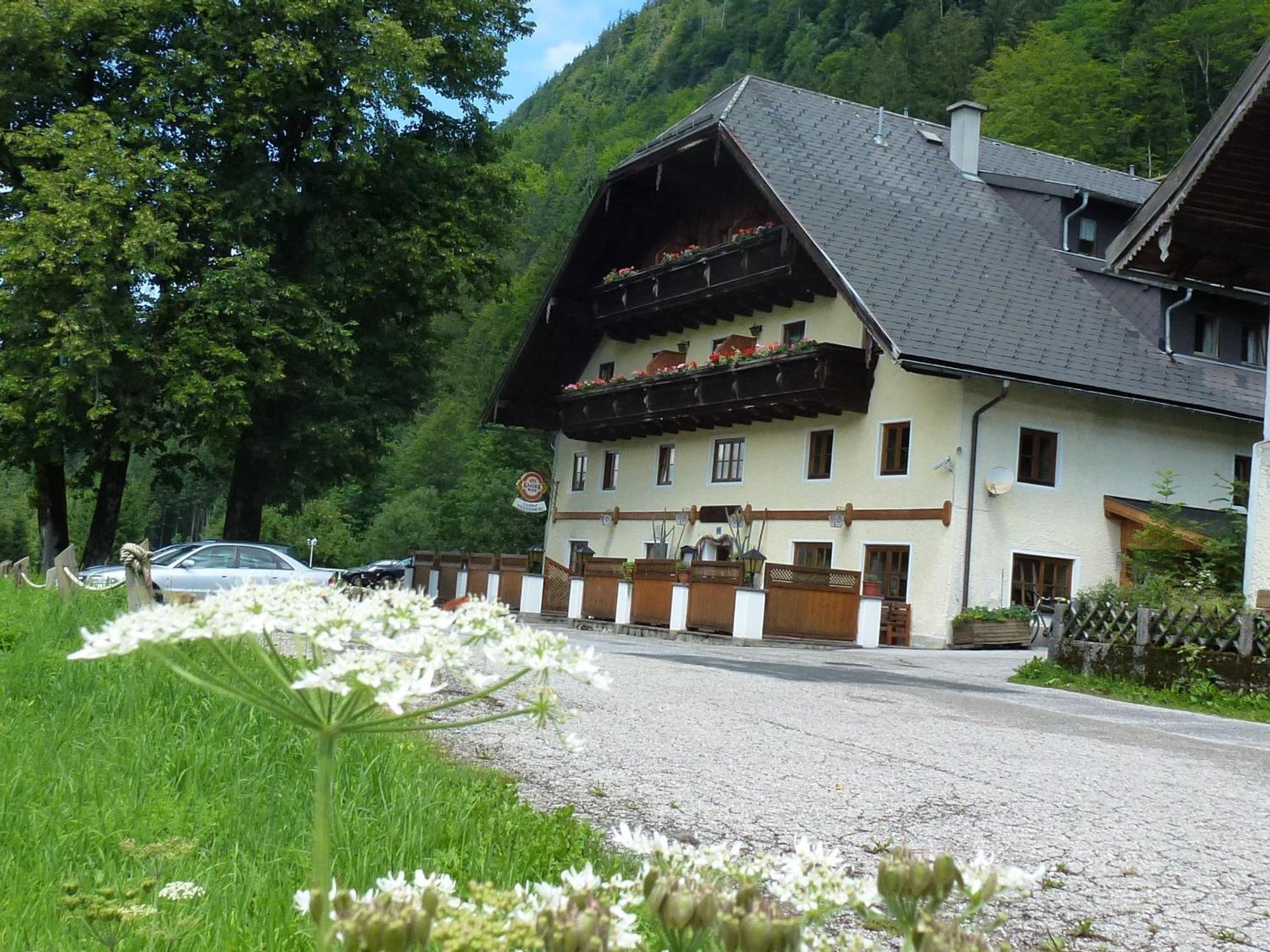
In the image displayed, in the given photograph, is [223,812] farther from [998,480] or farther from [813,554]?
[813,554]

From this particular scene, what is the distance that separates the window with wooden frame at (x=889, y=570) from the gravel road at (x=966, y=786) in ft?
43.1

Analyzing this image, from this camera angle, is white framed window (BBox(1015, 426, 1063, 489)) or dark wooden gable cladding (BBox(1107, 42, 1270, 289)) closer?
dark wooden gable cladding (BBox(1107, 42, 1270, 289))

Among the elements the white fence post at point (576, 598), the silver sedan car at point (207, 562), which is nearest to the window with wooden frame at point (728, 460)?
the white fence post at point (576, 598)

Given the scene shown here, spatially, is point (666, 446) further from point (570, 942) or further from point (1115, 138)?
point (570, 942)

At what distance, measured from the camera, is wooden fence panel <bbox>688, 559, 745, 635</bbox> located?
23.8 metres

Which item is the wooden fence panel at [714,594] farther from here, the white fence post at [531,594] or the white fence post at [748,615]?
the white fence post at [531,594]

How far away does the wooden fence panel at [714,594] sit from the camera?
23750 millimetres

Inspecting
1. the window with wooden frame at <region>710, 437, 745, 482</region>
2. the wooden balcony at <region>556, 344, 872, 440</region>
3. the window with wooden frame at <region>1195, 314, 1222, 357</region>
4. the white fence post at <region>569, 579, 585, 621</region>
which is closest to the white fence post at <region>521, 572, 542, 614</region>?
the white fence post at <region>569, 579, 585, 621</region>

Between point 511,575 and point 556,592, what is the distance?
2089mm

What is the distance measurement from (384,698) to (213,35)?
2712cm

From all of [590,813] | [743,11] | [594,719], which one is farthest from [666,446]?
[743,11]

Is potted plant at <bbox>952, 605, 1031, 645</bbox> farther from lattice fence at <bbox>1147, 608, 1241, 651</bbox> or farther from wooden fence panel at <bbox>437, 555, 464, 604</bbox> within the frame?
wooden fence panel at <bbox>437, 555, 464, 604</bbox>

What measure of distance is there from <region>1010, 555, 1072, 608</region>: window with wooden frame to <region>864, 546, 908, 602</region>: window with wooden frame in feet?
6.46

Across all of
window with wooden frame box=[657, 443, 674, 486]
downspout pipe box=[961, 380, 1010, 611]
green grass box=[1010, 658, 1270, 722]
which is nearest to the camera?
green grass box=[1010, 658, 1270, 722]
